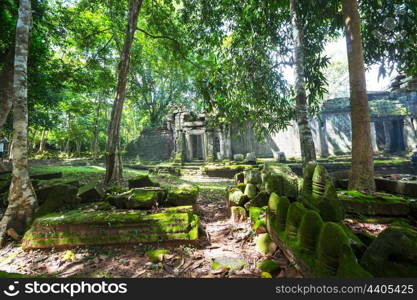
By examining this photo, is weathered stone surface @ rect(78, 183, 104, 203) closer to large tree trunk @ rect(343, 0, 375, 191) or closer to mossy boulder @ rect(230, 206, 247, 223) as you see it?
mossy boulder @ rect(230, 206, 247, 223)

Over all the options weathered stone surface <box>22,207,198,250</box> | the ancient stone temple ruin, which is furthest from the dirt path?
the ancient stone temple ruin

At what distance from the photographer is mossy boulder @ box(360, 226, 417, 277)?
5.48 ft

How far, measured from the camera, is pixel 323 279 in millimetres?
1825

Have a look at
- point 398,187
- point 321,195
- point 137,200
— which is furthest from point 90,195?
point 398,187

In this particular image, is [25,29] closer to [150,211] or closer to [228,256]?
[150,211]

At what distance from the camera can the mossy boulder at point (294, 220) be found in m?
2.65

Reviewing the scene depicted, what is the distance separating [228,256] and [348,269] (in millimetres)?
1840

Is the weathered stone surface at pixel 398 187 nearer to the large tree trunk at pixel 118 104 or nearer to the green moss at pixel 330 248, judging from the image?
the green moss at pixel 330 248

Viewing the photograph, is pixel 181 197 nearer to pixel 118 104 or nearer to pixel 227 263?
pixel 227 263

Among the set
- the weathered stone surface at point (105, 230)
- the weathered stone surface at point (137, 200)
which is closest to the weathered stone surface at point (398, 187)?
the weathered stone surface at point (105, 230)

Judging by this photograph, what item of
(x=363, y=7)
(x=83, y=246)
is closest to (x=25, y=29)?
(x=83, y=246)

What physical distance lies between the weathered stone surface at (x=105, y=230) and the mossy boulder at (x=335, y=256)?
7.07 feet

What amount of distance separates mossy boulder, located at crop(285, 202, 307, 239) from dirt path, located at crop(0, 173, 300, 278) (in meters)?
0.38
